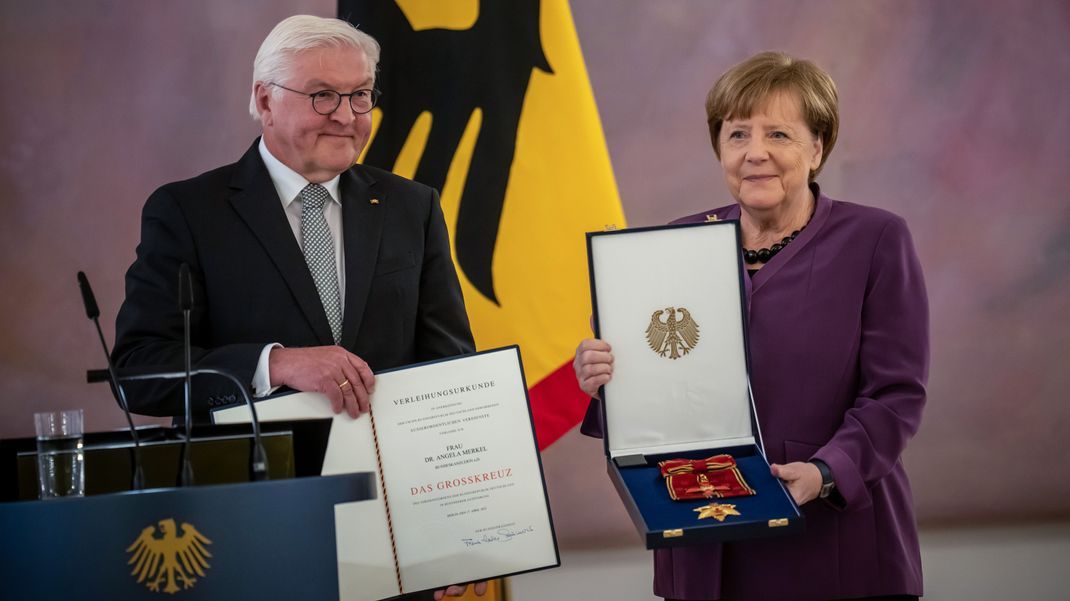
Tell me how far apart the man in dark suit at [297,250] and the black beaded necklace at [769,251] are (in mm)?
642

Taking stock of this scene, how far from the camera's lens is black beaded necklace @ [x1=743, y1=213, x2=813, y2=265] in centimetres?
205

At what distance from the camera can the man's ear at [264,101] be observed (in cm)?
223

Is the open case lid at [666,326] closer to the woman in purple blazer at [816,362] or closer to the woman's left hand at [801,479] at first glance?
the woman in purple blazer at [816,362]

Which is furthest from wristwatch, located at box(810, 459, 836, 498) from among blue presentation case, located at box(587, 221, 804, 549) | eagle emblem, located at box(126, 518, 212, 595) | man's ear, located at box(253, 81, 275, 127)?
man's ear, located at box(253, 81, 275, 127)

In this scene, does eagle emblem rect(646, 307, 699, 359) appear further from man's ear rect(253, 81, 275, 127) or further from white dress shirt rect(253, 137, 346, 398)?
man's ear rect(253, 81, 275, 127)

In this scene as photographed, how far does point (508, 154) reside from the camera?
330 cm

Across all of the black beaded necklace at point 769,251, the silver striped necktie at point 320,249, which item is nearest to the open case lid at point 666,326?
the black beaded necklace at point 769,251

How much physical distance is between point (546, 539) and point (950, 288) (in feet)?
9.85

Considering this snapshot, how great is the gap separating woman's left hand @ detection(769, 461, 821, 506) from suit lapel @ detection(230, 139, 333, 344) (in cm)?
91

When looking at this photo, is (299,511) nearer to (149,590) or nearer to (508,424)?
(149,590)

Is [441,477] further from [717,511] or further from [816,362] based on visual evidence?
[816,362]

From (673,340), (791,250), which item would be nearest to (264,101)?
(673,340)
